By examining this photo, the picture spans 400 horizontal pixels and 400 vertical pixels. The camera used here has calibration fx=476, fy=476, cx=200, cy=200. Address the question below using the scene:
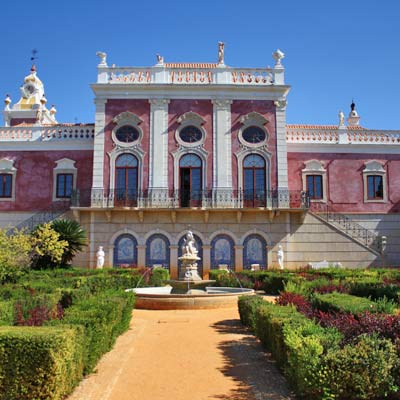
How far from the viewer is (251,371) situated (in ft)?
25.1

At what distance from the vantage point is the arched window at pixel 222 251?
2677cm

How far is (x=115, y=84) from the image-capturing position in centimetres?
2772

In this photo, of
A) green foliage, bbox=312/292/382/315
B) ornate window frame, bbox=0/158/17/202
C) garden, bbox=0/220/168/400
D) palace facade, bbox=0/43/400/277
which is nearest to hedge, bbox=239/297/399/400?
green foliage, bbox=312/292/382/315

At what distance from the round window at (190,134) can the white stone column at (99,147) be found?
4.61 metres

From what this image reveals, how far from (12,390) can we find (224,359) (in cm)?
388

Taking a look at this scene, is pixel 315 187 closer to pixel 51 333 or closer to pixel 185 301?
pixel 185 301

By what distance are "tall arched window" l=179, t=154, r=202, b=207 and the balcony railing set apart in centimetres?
6

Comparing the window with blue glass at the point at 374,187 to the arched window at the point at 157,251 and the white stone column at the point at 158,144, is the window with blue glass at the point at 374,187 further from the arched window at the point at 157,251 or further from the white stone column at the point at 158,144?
the arched window at the point at 157,251

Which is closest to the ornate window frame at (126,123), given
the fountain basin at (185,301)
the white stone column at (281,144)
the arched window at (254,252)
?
the white stone column at (281,144)

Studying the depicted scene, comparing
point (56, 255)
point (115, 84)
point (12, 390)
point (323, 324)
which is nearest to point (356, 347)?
point (323, 324)

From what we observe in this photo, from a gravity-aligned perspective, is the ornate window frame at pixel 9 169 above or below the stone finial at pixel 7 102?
below

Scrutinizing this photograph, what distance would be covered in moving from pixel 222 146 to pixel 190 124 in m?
2.33

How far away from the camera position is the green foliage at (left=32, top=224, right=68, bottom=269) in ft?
68.7

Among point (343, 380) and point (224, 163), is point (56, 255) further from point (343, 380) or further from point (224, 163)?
point (343, 380)
